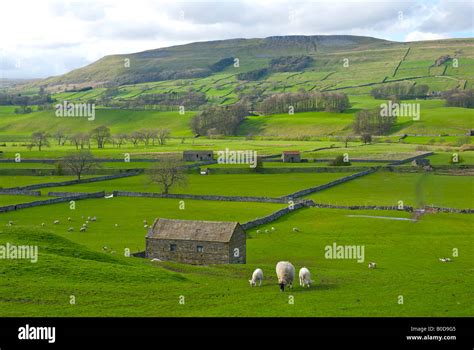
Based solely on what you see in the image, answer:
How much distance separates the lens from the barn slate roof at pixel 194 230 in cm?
4497

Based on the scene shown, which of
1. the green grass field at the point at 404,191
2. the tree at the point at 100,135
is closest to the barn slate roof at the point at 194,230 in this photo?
the green grass field at the point at 404,191

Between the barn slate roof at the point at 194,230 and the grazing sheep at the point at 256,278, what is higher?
the barn slate roof at the point at 194,230

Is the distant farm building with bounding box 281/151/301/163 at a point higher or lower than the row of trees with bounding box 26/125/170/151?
lower

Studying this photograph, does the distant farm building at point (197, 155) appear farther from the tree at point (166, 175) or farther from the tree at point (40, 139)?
the tree at point (40, 139)

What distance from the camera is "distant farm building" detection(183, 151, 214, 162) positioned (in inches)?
4906

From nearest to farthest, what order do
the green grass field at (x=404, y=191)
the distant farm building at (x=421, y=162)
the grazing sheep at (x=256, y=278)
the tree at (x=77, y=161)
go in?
1. the grazing sheep at (x=256, y=278)
2. the green grass field at (x=404, y=191)
3. the tree at (x=77, y=161)
4. the distant farm building at (x=421, y=162)

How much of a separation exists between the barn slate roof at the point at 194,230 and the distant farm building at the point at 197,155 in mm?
77385

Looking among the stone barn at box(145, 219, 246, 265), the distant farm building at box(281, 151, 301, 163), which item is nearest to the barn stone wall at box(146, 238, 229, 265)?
the stone barn at box(145, 219, 246, 265)

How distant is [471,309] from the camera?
27.6 meters

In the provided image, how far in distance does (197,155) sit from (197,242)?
80.5 meters

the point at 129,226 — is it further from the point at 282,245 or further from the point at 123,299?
the point at 123,299

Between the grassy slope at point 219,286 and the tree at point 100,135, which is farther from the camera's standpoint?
the tree at point 100,135

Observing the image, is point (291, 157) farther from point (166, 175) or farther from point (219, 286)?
point (219, 286)

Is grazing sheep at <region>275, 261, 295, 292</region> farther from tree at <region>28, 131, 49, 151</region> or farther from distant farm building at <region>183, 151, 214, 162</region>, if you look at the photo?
tree at <region>28, 131, 49, 151</region>
